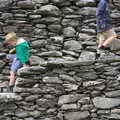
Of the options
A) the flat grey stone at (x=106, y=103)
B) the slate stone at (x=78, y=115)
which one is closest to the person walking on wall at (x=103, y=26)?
the flat grey stone at (x=106, y=103)

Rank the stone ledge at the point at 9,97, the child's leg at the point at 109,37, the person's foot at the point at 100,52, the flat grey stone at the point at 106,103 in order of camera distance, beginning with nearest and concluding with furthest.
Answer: the flat grey stone at the point at 106,103 < the stone ledge at the point at 9,97 < the child's leg at the point at 109,37 < the person's foot at the point at 100,52

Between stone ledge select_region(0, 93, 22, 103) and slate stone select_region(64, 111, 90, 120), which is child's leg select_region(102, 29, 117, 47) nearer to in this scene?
slate stone select_region(64, 111, 90, 120)

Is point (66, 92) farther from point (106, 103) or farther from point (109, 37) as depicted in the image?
point (109, 37)

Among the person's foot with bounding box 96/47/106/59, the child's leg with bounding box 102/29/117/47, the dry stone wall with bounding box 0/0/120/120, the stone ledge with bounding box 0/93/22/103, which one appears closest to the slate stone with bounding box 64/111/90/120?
the dry stone wall with bounding box 0/0/120/120

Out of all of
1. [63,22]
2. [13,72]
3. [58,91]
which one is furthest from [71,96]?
[63,22]

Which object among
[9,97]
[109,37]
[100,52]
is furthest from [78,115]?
[109,37]

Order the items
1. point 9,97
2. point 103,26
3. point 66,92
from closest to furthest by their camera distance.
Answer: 1. point 66,92
2. point 9,97
3. point 103,26

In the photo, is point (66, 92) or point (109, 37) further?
point (109, 37)

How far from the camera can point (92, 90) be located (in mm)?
8500

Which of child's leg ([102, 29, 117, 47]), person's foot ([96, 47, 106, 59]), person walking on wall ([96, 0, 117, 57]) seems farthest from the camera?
person walking on wall ([96, 0, 117, 57])

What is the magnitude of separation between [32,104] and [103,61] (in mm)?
1580

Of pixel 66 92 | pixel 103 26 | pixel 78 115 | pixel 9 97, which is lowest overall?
pixel 78 115

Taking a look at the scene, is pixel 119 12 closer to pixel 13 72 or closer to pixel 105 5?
pixel 105 5

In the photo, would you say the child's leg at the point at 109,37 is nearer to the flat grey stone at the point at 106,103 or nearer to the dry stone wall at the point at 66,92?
the dry stone wall at the point at 66,92
